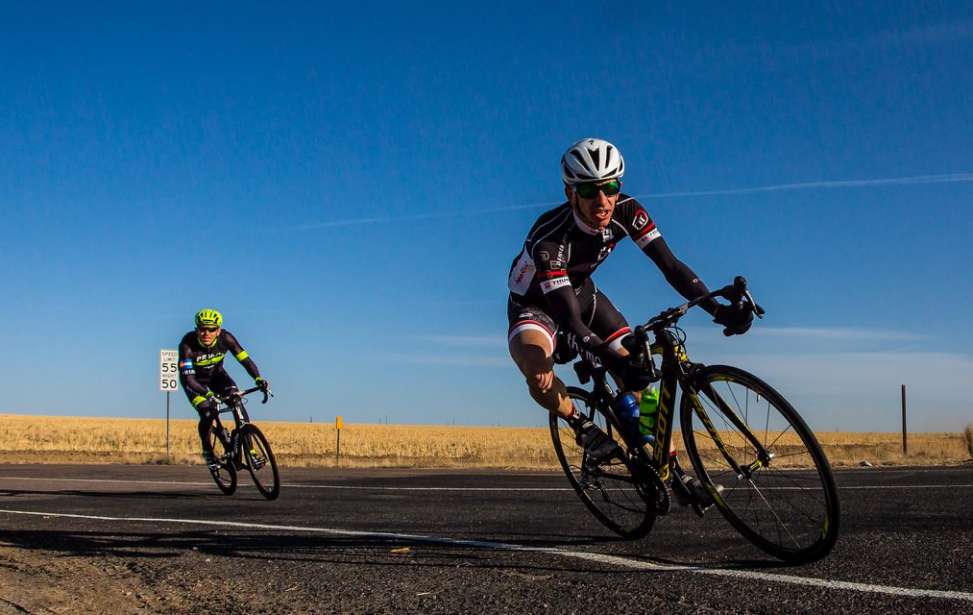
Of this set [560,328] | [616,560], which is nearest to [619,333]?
[560,328]

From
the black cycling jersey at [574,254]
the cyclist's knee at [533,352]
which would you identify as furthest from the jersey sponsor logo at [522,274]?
the cyclist's knee at [533,352]

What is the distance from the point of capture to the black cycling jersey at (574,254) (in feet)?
18.2

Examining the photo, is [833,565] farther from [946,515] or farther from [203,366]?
[203,366]

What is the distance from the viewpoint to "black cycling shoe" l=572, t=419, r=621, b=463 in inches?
223

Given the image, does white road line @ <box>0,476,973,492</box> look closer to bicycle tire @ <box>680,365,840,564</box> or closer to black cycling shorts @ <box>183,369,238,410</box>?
black cycling shorts @ <box>183,369,238,410</box>

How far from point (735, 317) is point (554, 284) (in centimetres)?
100

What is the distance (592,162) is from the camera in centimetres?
549

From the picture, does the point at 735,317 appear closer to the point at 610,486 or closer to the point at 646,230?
the point at 646,230

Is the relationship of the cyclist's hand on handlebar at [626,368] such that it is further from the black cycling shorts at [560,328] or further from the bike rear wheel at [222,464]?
the bike rear wheel at [222,464]

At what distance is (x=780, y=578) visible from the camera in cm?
430

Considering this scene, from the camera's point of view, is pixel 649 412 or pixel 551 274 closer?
pixel 649 412

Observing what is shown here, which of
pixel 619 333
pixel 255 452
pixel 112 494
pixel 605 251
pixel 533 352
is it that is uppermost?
pixel 605 251

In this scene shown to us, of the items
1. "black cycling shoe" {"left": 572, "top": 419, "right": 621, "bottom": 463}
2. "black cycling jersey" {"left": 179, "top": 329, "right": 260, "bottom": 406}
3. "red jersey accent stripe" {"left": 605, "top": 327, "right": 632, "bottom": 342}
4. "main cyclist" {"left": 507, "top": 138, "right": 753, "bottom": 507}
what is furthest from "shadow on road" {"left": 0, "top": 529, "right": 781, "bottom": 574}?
"black cycling jersey" {"left": 179, "top": 329, "right": 260, "bottom": 406}

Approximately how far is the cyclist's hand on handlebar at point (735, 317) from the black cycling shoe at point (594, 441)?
0.93 m
